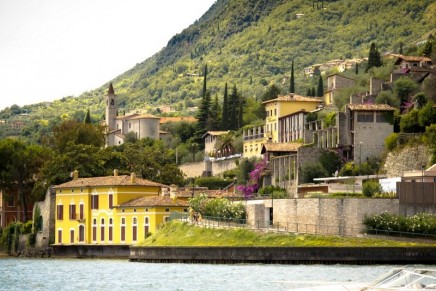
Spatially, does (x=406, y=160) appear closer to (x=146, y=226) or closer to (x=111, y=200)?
(x=146, y=226)

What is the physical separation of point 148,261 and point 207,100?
8608 centimetres

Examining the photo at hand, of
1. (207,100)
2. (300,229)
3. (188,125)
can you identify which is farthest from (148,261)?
(188,125)

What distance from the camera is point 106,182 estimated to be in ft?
369

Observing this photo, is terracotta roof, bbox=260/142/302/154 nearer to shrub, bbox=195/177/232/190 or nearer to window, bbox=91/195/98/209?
shrub, bbox=195/177/232/190

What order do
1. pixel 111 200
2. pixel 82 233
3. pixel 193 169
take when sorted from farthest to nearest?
pixel 193 169 < pixel 82 233 < pixel 111 200

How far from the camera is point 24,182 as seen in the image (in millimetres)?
132875

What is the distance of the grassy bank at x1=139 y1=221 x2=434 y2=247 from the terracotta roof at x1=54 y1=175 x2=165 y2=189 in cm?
1073

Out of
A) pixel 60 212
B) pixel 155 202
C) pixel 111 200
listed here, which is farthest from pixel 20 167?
pixel 155 202

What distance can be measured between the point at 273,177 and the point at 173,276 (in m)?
51.1

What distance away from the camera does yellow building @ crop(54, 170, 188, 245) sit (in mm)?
107312

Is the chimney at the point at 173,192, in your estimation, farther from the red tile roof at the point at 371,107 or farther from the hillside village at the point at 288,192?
the red tile roof at the point at 371,107

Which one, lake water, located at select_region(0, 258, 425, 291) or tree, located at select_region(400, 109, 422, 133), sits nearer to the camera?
lake water, located at select_region(0, 258, 425, 291)

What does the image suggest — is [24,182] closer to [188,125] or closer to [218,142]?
[218,142]

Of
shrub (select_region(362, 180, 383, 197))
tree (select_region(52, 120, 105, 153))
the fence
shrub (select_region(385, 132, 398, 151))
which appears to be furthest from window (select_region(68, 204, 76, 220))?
shrub (select_region(362, 180, 383, 197))
